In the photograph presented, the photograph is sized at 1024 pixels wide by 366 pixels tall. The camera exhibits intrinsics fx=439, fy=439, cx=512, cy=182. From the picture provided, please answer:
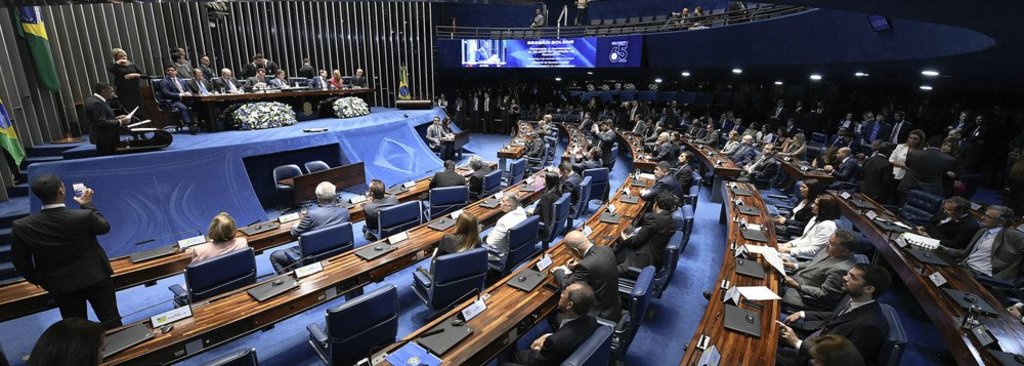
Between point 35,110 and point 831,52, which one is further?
point 831,52

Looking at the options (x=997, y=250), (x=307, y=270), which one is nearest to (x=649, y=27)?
(x=997, y=250)

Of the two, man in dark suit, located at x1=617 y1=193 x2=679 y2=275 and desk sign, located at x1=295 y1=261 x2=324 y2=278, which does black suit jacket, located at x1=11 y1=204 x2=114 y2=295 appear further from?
man in dark suit, located at x1=617 y1=193 x2=679 y2=275

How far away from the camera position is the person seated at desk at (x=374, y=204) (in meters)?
5.62

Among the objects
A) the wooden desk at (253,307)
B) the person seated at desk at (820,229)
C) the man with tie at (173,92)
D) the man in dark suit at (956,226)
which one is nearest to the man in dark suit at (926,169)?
the man in dark suit at (956,226)

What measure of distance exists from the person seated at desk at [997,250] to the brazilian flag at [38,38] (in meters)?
13.2

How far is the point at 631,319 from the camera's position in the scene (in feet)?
11.7

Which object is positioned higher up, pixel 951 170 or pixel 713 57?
pixel 713 57

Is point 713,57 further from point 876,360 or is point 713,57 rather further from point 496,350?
point 496,350

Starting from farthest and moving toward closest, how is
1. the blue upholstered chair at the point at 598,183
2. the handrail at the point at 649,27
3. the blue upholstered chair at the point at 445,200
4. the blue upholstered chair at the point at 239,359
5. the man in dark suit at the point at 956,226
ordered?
the handrail at the point at 649,27
the blue upholstered chair at the point at 598,183
the blue upholstered chair at the point at 445,200
the man in dark suit at the point at 956,226
the blue upholstered chair at the point at 239,359

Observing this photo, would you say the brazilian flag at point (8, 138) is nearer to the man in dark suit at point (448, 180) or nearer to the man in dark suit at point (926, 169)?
the man in dark suit at point (448, 180)

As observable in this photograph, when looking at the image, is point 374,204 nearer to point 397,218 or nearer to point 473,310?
point 397,218

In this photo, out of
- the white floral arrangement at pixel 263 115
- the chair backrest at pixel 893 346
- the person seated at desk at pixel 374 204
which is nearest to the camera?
the chair backrest at pixel 893 346

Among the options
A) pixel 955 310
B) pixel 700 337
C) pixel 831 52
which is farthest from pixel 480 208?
pixel 831 52

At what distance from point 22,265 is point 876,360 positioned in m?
6.10
